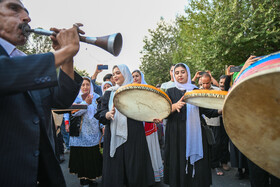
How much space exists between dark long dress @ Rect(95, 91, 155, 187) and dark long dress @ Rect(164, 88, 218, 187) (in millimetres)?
373

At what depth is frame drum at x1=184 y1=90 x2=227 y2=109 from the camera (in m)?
2.23

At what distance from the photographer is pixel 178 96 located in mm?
3330

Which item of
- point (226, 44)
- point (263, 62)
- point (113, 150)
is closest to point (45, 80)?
point (263, 62)

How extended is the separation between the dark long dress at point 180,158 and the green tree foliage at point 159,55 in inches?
993

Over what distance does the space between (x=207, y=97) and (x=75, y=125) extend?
280cm

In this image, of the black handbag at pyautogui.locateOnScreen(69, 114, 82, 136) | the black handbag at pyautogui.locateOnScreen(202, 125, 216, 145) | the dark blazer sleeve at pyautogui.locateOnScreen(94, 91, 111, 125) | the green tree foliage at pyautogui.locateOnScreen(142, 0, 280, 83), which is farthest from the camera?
the green tree foliage at pyautogui.locateOnScreen(142, 0, 280, 83)

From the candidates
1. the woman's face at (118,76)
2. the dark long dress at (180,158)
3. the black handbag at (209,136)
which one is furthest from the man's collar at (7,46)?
the black handbag at (209,136)

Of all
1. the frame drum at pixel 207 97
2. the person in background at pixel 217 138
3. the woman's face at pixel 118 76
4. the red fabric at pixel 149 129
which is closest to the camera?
the frame drum at pixel 207 97

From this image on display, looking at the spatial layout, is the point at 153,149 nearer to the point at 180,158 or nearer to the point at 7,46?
the point at 180,158

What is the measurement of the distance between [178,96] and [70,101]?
7.43ft

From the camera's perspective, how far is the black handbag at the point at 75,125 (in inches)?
156

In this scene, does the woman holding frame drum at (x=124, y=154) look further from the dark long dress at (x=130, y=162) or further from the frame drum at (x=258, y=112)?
the frame drum at (x=258, y=112)

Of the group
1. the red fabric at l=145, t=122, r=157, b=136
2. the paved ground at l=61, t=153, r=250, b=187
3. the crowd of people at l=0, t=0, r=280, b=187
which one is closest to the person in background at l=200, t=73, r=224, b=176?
the crowd of people at l=0, t=0, r=280, b=187

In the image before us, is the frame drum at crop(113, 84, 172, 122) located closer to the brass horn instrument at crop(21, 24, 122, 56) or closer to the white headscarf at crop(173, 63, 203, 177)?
the white headscarf at crop(173, 63, 203, 177)
